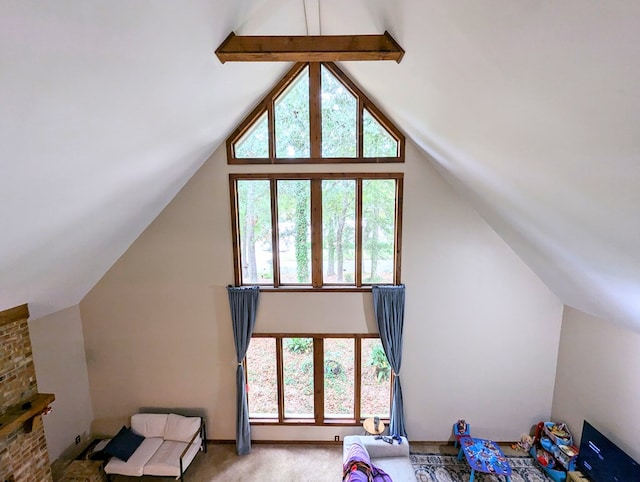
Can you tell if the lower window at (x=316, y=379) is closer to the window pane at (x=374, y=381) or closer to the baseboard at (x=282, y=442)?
the window pane at (x=374, y=381)

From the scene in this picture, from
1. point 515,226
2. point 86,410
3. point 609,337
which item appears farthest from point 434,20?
point 86,410

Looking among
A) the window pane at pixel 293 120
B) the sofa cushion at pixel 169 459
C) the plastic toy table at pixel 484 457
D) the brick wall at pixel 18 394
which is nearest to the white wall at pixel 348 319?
the window pane at pixel 293 120

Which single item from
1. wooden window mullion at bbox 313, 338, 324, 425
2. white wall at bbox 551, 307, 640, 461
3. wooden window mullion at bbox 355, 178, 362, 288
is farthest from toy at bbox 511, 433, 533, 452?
wooden window mullion at bbox 355, 178, 362, 288

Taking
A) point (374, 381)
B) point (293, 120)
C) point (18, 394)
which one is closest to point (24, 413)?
point (18, 394)

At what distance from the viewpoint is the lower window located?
5230mm

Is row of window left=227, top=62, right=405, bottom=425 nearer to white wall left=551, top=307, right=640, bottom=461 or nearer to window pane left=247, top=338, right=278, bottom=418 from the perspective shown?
window pane left=247, top=338, right=278, bottom=418

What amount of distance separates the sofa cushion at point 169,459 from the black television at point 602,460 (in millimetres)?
5158

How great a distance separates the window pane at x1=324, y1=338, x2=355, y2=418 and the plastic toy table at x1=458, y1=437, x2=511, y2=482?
5.51 ft

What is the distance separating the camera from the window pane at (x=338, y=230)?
191 inches

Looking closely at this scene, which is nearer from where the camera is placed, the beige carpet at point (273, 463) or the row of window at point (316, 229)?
the beige carpet at point (273, 463)

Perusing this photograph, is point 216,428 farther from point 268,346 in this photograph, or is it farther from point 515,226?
point 515,226

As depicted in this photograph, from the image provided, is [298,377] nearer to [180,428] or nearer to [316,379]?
[316,379]

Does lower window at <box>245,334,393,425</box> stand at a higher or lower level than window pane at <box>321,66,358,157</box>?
lower

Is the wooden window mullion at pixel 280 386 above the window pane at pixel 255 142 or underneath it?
underneath
